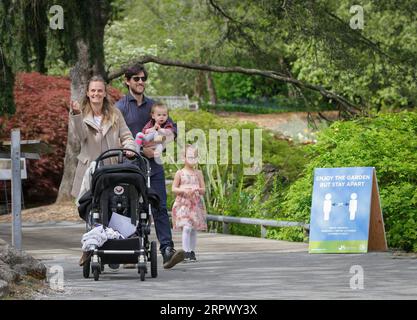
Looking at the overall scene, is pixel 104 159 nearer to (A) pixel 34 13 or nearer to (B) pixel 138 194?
(B) pixel 138 194

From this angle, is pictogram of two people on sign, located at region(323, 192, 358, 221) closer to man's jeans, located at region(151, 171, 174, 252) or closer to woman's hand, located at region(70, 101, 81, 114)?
man's jeans, located at region(151, 171, 174, 252)

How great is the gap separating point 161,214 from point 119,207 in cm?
153

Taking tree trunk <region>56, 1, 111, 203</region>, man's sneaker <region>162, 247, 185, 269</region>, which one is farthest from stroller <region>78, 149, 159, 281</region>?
tree trunk <region>56, 1, 111, 203</region>

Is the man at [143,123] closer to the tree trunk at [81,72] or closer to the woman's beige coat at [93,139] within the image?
the woman's beige coat at [93,139]

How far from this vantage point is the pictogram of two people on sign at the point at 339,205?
14383 mm

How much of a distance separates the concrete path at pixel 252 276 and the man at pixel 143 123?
327 mm

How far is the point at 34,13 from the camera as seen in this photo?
2092 cm

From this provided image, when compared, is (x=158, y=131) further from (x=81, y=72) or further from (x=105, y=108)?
(x=81, y=72)

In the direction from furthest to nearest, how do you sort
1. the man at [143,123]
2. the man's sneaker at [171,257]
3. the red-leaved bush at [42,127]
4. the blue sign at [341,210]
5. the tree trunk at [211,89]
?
1. the tree trunk at [211,89]
2. the red-leaved bush at [42,127]
3. the blue sign at [341,210]
4. the man at [143,123]
5. the man's sneaker at [171,257]

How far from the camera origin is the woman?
39.0 ft

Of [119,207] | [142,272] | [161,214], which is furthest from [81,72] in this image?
[142,272]

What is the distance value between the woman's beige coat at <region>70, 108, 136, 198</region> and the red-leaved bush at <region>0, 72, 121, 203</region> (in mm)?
12407

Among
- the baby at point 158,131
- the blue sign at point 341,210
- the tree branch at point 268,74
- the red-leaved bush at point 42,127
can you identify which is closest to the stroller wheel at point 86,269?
the baby at point 158,131
